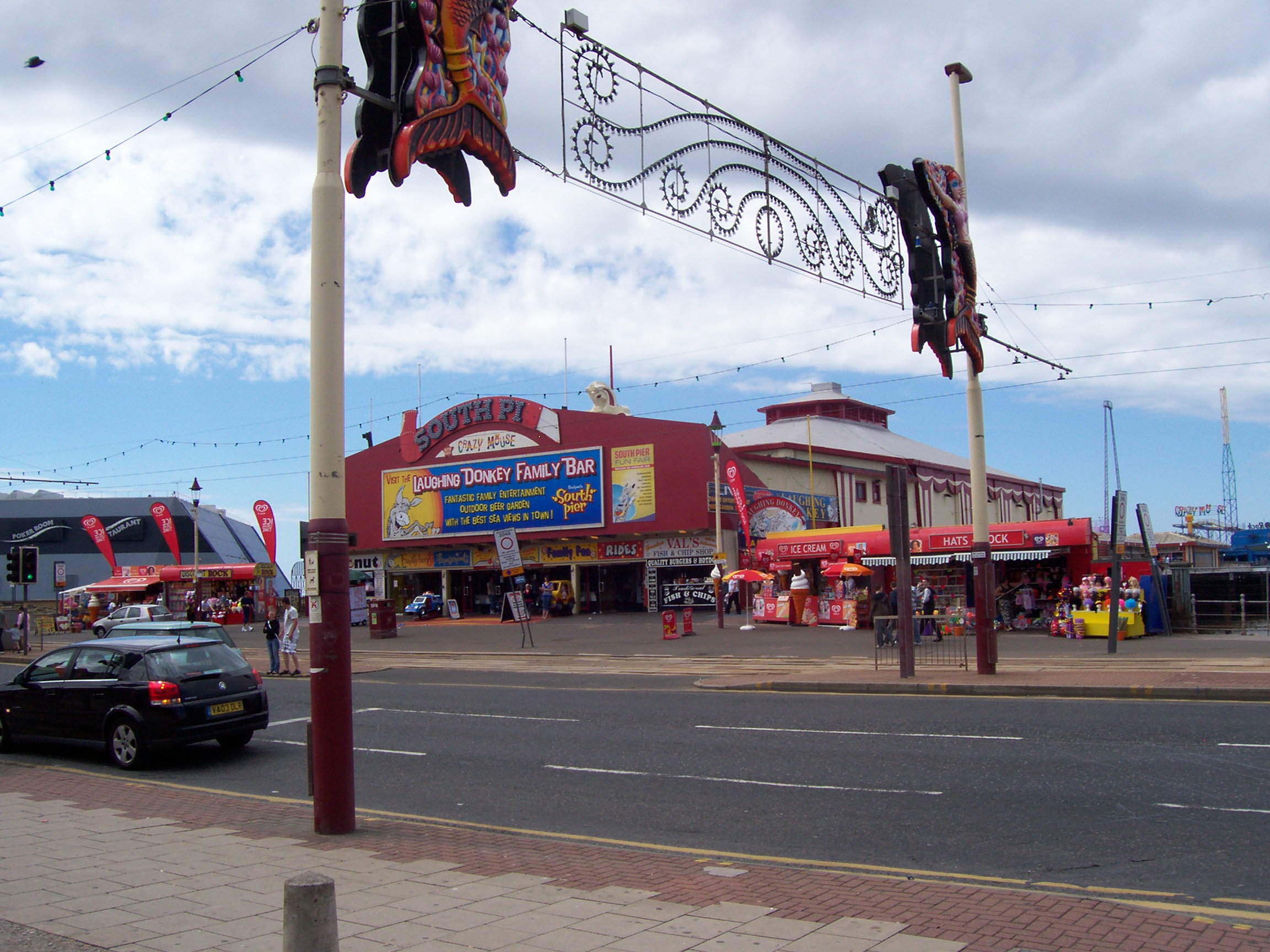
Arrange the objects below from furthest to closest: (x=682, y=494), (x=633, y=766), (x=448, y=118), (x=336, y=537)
Result: (x=682, y=494) → (x=633, y=766) → (x=448, y=118) → (x=336, y=537)

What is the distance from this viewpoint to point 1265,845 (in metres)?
6.92

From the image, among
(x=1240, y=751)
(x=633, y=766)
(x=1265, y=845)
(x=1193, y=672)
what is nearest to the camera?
(x=1265, y=845)

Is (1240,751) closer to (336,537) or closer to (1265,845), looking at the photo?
(1265,845)

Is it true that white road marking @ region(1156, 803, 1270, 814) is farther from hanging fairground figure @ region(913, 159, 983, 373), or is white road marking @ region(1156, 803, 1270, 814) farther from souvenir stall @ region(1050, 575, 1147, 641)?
souvenir stall @ region(1050, 575, 1147, 641)

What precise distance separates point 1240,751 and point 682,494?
103 ft

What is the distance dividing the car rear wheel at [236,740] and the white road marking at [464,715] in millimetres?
3221

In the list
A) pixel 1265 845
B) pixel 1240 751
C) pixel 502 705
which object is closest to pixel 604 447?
pixel 502 705

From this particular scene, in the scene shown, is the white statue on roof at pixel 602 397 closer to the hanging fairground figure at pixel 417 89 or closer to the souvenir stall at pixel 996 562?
the souvenir stall at pixel 996 562

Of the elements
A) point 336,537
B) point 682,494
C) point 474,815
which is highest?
point 682,494

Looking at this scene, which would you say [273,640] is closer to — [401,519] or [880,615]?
[880,615]

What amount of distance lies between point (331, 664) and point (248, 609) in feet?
138

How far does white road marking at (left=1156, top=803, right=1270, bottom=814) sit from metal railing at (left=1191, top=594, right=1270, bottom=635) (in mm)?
23359

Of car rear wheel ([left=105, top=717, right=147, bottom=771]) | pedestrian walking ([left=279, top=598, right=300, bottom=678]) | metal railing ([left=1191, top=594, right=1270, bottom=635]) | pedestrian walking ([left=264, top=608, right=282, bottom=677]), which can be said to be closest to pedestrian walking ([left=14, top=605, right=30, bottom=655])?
pedestrian walking ([left=264, top=608, right=282, bottom=677])

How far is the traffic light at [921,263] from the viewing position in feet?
55.4
